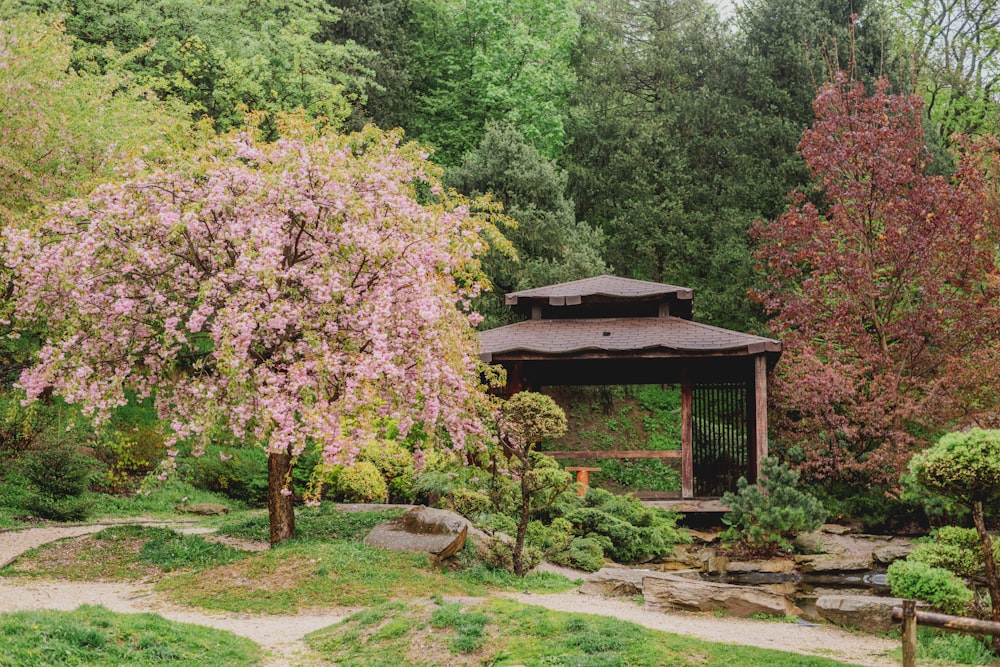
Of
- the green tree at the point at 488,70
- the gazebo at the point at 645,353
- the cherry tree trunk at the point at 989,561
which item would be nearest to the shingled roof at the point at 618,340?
the gazebo at the point at 645,353

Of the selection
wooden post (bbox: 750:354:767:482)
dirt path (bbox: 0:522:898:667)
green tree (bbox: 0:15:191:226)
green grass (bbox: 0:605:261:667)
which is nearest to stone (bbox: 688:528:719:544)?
wooden post (bbox: 750:354:767:482)

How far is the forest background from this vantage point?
1634 cm

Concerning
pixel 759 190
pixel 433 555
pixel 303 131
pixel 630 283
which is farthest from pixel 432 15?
pixel 433 555

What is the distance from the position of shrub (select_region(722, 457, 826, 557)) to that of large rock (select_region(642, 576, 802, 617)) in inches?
166

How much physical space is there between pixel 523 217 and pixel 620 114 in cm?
890

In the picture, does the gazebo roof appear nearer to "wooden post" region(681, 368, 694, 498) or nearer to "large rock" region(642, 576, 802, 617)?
"wooden post" region(681, 368, 694, 498)

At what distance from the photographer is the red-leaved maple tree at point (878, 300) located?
16844mm

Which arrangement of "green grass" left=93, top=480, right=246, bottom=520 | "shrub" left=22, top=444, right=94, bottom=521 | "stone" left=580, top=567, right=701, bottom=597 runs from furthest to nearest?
"green grass" left=93, top=480, right=246, bottom=520 → "shrub" left=22, top=444, right=94, bottom=521 → "stone" left=580, top=567, right=701, bottom=597

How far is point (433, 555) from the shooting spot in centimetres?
1123

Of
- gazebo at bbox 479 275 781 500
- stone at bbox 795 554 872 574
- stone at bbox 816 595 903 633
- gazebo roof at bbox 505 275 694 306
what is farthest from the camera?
gazebo roof at bbox 505 275 694 306

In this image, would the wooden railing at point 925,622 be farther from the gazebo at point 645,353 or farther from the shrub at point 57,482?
the shrub at point 57,482

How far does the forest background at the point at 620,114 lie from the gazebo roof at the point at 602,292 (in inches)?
111

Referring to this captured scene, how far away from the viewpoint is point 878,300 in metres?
19.5

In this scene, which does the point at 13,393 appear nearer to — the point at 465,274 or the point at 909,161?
the point at 465,274
